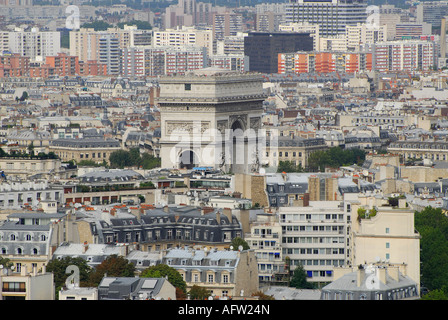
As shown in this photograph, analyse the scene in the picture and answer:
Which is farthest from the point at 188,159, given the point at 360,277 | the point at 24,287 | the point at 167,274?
the point at 360,277

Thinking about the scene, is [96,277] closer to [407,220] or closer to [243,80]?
[407,220]

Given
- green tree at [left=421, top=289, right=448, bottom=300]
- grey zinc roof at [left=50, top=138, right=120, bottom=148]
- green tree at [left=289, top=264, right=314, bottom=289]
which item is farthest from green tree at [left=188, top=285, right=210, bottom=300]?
grey zinc roof at [left=50, top=138, right=120, bottom=148]

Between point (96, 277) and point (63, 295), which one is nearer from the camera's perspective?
point (63, 295)

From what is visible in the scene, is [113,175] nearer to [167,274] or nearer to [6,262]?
[6,262]

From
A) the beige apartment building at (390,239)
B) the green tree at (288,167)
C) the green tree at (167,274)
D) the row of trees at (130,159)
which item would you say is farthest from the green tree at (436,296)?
the row of trees at (130,159)
